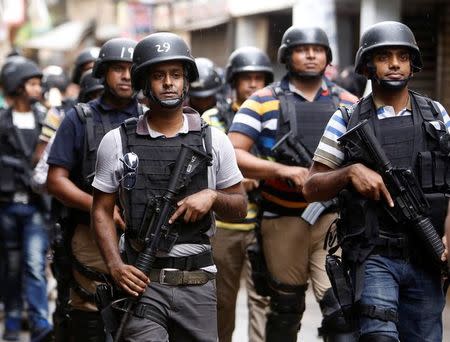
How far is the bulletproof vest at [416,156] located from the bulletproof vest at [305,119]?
4.75 feet

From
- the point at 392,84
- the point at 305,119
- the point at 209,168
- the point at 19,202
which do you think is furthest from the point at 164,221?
the point at 19,202

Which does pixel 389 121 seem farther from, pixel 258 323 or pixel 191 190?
pixel 258 323

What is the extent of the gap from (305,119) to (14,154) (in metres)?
3.35

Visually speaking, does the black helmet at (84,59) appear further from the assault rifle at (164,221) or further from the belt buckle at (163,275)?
the belt buckle at (163,275)

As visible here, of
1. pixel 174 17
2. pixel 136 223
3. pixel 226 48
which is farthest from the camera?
pixel 174 17

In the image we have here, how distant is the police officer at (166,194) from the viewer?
5219 millimetres

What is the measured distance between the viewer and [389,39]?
5523 millimetres

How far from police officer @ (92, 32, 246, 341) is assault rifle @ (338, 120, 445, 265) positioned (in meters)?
0.63

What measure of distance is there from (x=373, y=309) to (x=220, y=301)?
243 centimetres

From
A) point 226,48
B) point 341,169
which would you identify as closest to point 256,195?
point 341,169

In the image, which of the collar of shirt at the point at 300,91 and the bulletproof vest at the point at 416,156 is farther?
the collar of shirt at the point at 300,91

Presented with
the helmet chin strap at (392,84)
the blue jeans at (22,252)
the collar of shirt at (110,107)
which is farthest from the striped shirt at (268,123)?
the blue jeans at (22,252)

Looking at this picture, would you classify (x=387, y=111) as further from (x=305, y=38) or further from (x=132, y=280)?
(x=305, y=38)

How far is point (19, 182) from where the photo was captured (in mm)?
9352
